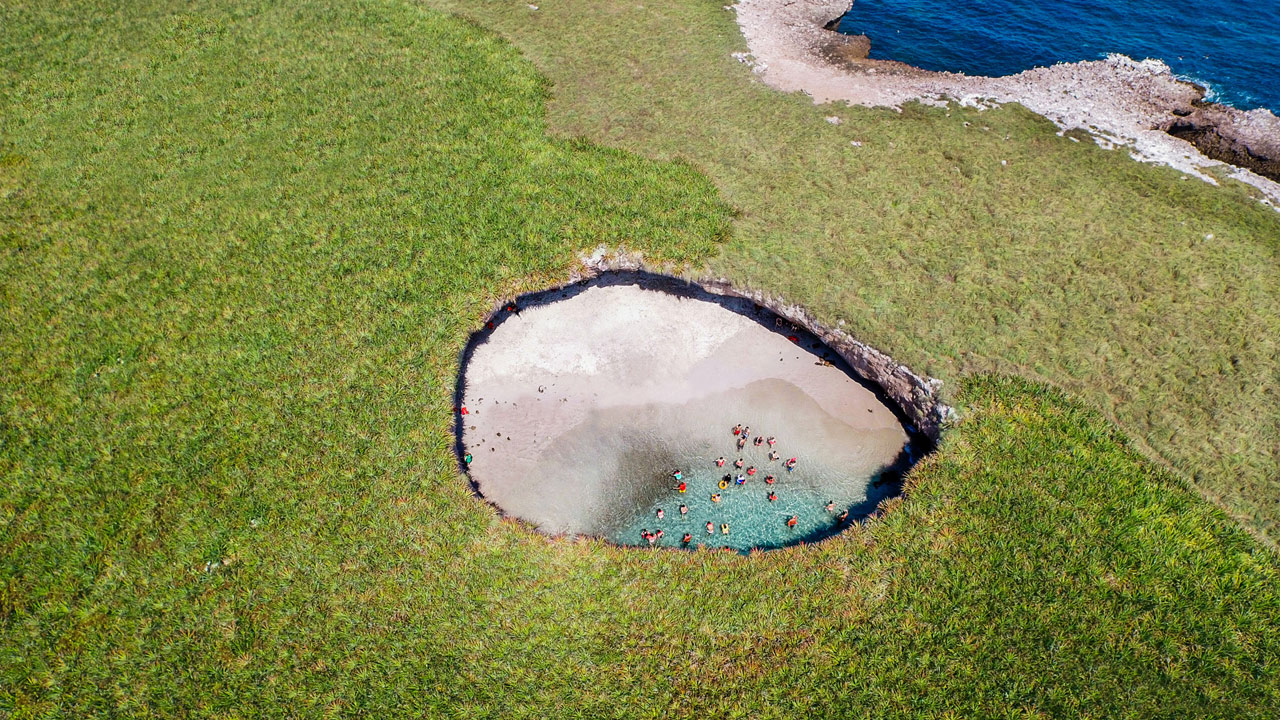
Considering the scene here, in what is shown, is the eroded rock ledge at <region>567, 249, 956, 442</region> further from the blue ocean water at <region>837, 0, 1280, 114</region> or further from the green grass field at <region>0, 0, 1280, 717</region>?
the blue ocean water at <region>837, 0, 1280, 114</region>

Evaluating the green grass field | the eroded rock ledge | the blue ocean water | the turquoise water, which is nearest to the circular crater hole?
the turquoise water

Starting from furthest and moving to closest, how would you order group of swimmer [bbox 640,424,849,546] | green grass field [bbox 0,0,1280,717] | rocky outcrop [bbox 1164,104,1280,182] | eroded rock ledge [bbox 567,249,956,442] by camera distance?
rocky outcrop [bbox 1164,104,1280,182]
eroded rock ledge [bbox 567,249,956,442]
group of swimmer [bbox 640,424,849,546]
green grass field [bbox 0,0,1280,717]

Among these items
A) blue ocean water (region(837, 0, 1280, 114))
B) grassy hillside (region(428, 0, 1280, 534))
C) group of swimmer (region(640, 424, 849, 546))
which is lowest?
group of swimmer (region(640, 424, 849, 546))

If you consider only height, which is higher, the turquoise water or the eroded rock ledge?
the eroded rock ledge

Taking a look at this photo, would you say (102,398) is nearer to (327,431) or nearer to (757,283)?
(327,431)

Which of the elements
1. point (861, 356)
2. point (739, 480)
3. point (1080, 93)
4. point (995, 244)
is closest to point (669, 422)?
point (739, 480)

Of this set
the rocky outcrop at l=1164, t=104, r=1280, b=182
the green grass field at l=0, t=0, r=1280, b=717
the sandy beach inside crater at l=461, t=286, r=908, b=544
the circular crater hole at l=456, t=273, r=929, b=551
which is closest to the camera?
the green grass field at l=0, t=0, r=1280, b=717

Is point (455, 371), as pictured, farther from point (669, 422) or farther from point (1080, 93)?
point (1080, 93)
